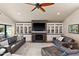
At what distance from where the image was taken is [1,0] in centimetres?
62

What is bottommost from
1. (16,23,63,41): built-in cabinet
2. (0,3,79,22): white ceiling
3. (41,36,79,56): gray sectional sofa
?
(41,36,79,56): gray sectional sofa

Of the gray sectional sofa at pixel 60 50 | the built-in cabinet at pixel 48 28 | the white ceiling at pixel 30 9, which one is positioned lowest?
the gray sectional sofa at pixel 60 50

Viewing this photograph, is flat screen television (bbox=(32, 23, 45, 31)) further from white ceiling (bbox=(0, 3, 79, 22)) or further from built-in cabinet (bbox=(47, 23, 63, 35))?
white ceiling (bbox=(0, 3, 79, 22))

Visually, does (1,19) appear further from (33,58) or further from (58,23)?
(33,58)

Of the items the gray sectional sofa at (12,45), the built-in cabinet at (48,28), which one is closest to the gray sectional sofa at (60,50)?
the gray sectional sofa at (12,45)

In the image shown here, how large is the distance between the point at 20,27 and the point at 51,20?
8.93 feet

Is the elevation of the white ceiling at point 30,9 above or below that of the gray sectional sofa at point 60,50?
above

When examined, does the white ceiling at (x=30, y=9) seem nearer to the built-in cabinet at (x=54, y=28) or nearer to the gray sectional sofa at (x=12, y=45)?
the built-in cabinet at (x=54, y=28)

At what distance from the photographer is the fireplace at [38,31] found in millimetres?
9998

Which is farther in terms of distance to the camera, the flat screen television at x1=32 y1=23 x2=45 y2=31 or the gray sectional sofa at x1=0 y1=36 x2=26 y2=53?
the flat screen television at x1=32 y1=23 x2=45 y2=31

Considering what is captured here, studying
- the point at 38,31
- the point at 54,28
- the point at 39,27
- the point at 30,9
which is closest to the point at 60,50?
the point at 30,9

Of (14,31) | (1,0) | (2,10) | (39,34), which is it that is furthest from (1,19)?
(1,0)

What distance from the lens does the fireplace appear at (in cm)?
1000

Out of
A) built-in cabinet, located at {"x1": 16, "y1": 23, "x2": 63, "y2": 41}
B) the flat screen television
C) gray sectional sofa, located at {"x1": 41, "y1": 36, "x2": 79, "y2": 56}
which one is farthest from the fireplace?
gray sectional sofa, located at {"x1": 41, "y1": 36, "x2": 79, "y2": 56}
